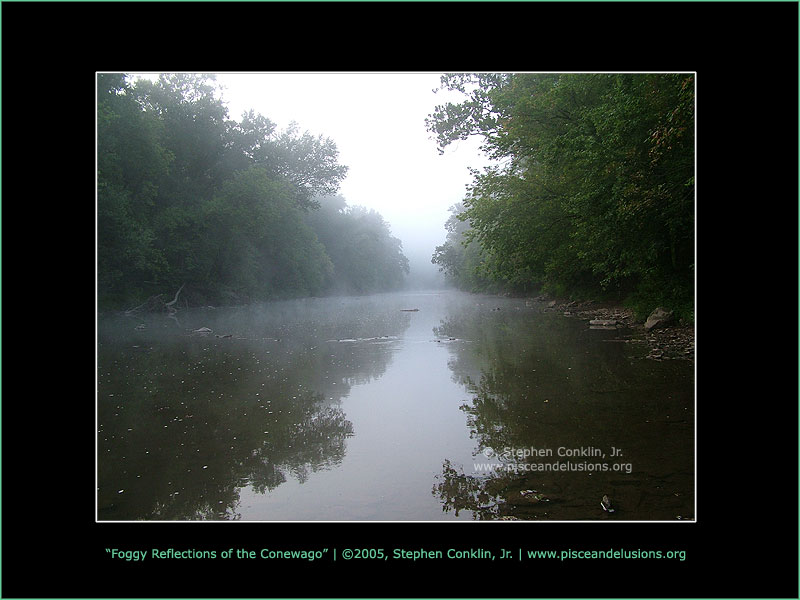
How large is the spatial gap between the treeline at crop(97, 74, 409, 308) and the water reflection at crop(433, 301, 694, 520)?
12662 mm

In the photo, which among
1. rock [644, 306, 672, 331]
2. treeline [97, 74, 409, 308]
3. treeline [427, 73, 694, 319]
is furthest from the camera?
treeline [97, 74, 409, 308]

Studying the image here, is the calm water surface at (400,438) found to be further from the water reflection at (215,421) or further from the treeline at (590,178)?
Result: the treeline at (590,178)

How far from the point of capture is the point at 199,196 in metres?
35.1

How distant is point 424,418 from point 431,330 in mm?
9649

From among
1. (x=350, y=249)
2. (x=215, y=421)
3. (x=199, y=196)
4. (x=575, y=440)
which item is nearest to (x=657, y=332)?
(x=575, y=440)

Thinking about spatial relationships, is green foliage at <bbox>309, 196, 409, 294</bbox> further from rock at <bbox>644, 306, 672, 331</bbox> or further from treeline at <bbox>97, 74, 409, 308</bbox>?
rock at <bbox>644, 306, 672, 331</bbox>

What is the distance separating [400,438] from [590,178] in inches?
337

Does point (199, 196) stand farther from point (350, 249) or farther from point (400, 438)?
point (350, 249)

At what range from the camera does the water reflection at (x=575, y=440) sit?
319 cm

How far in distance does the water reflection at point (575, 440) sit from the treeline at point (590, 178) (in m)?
3.21

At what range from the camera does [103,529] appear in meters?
Result: 2.71

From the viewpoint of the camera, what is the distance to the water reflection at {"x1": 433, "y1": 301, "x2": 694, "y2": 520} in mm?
3191

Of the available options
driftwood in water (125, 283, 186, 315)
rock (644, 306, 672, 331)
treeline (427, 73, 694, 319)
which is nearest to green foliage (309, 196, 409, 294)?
driftwood in water (125, 283, 186, 315)
